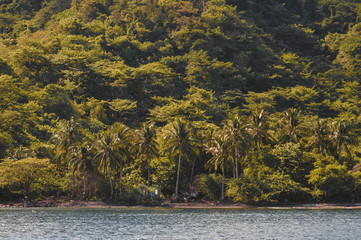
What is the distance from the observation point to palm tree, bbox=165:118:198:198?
84.9m

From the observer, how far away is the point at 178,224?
197 feet

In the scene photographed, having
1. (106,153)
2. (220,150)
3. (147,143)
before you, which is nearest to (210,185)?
(220,150)

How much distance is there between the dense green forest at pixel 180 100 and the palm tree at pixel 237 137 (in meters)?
0.22

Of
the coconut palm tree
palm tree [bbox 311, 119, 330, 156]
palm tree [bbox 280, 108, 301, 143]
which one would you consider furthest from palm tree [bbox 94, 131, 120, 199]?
palm tree [bbox 311, 119, 330, 156]

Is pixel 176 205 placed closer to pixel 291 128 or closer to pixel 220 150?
pixel 220 150

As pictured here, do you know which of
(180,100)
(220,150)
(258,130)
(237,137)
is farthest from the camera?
(180,100)

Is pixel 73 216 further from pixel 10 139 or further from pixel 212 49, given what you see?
pixel 212 49

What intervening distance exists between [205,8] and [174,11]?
593 inches

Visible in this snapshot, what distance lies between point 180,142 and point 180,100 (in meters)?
39.6

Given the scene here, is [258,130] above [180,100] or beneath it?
beneath

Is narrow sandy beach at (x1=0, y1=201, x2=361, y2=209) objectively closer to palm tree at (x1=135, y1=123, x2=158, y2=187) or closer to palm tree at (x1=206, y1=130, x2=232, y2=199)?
palm tree at (x1=206, y1=130, x2=232, y2=199)

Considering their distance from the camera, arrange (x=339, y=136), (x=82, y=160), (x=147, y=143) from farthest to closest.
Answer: (x=339, y=136), (x=147, y=143), (x=82, y=160)

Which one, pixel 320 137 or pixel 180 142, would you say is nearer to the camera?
pixel 180 142

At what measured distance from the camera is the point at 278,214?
235 feet
